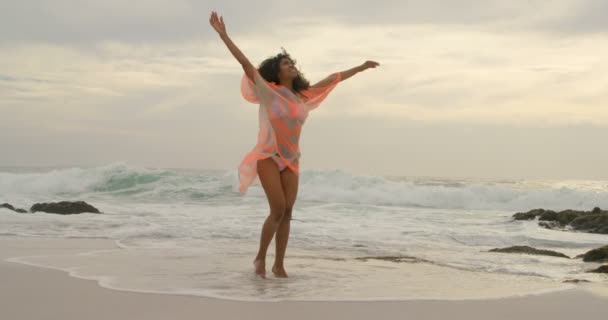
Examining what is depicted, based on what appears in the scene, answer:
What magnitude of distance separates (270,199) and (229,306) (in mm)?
1482

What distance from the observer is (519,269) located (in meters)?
→ 5.86

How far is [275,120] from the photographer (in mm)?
5148

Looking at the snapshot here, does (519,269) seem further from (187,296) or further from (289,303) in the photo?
(187,296)

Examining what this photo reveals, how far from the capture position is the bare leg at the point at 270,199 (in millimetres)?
5105

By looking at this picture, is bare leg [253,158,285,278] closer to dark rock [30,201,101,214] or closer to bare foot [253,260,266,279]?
bare foot [253,260,266,279]

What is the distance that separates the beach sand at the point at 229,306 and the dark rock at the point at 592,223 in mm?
8976

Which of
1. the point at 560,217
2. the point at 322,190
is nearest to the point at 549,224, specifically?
the point at 560,217

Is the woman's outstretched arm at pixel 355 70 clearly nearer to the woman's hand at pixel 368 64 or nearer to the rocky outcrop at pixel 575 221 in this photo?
the woman's hand at pixel 368 64

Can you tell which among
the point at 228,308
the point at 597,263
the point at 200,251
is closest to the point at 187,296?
the point at 228,308

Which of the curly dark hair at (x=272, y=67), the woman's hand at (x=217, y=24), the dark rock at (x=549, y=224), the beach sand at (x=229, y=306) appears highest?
the woman's hand at (x=217, y=24)

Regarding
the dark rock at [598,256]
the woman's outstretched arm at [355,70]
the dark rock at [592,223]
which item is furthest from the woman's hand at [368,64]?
the dark rock at [592,223]

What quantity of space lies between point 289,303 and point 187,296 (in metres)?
0.64

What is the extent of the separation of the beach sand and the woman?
131 cm

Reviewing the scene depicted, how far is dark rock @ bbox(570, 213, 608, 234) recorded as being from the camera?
12555 millimetres
